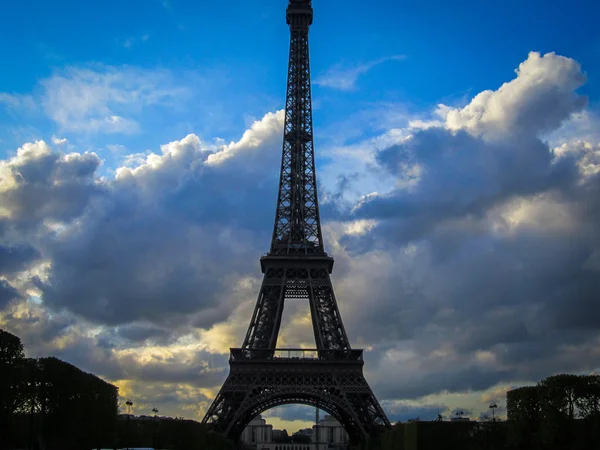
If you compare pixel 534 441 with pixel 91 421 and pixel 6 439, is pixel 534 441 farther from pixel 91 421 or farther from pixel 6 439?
pixel 6 439

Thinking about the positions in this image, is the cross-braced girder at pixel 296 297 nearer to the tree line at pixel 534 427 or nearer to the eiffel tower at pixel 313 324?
the eiffel tower at pixel 313 324

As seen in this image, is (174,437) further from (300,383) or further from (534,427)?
(534,427)

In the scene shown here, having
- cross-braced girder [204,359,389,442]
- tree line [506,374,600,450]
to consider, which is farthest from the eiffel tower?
tree line [506,374,600,450]

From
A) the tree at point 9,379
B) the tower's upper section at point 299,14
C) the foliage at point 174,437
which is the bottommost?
the foliage at point 174,437

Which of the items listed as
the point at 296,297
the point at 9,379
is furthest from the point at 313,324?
the point at 9,379

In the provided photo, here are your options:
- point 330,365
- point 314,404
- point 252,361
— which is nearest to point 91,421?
point 252,361

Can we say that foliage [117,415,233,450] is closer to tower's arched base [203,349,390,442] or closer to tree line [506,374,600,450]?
tower's arched base [203,349,390,442]

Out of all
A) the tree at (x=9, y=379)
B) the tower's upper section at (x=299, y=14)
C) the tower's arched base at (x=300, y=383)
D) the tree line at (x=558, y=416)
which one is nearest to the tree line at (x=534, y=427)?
the tree line at (x=558, y=416)
